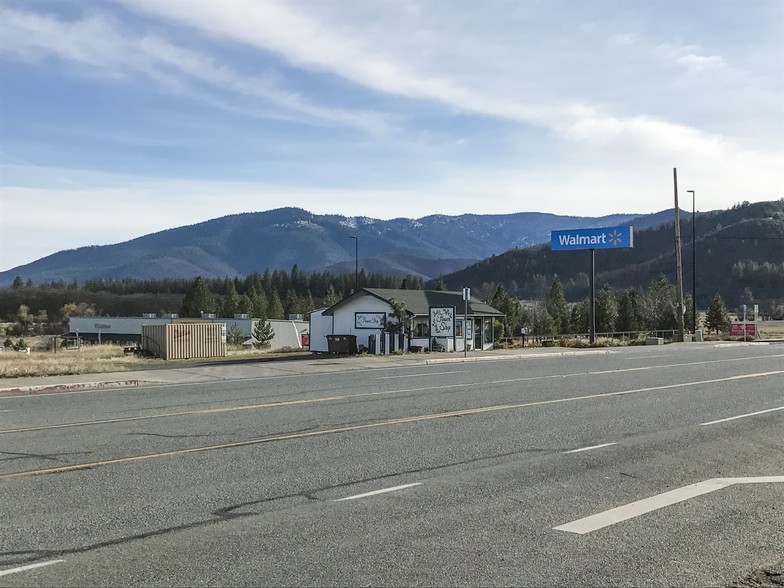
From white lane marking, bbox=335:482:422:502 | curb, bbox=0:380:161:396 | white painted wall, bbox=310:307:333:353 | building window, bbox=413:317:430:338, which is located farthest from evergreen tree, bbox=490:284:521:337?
white lane marking, bbox=335:482:422:502

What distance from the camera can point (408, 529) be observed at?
6.98 meters

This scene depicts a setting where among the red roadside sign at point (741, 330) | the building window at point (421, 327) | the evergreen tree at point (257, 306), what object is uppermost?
the evergreen tree at point (257, 306)

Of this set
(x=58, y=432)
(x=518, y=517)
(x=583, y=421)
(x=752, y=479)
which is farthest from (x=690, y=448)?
(x=58, y=432)

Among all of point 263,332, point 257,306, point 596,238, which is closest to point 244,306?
point 257,306

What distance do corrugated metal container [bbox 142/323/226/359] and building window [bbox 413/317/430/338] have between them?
11.9m

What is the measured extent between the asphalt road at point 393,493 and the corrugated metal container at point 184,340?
1114 inches

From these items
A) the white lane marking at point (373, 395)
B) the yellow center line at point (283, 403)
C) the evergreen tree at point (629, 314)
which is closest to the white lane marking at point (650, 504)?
the white lane marking at point (373, 395)

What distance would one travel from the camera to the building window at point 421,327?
45875mm

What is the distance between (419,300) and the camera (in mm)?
50188

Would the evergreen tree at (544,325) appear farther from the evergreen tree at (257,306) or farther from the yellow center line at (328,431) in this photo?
the yellow center line at (328,431)

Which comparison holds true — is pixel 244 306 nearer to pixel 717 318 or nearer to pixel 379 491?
pixel 717 318

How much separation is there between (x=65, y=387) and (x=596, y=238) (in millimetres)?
38914

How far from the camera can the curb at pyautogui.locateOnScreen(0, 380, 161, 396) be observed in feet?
68.6

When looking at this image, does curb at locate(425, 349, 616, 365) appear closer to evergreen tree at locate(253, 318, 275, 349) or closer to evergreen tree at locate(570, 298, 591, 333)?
evergreen tree at locate(253, 318, 275, 349)
